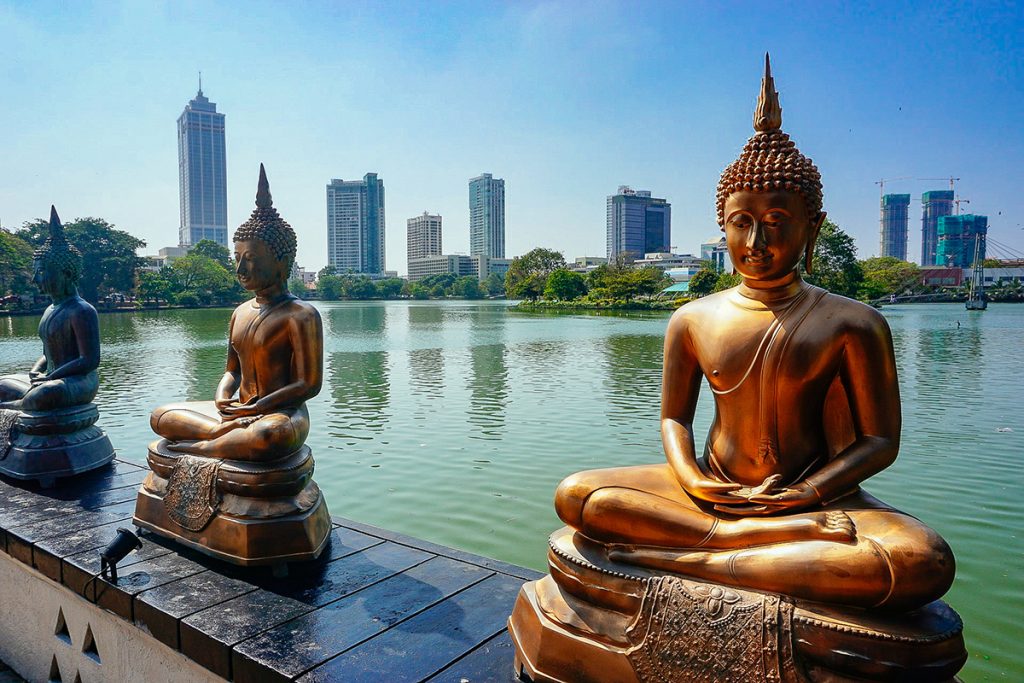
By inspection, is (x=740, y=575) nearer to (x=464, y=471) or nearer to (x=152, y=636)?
(x=152, y=636)

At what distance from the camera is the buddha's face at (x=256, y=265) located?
436cm

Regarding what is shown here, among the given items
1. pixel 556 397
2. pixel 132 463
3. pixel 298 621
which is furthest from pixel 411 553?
pixel 556 397

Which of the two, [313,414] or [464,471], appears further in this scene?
[313,414]

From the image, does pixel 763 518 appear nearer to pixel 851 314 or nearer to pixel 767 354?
pixel 767 354

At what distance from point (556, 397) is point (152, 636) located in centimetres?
947

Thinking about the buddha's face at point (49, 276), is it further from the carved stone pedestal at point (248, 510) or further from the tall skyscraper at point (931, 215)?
the tall skyscraper at point (931, 215)

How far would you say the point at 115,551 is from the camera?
147 inches

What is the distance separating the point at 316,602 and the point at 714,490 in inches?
82.6

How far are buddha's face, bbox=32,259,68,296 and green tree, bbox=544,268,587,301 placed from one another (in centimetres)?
5245

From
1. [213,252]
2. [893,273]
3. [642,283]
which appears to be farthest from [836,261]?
[213,252]

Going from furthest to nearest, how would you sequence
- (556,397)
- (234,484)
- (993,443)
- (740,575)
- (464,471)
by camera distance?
1. (556,397)
2. (993,443)
3. (464,471)
4. (234,484)
5. (740,575)

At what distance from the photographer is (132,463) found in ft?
20.7

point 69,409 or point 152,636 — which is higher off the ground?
point 69,409

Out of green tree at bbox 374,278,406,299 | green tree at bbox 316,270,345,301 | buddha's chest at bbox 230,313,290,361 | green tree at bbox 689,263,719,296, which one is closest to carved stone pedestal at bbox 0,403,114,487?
buddha's chest at bbox 230,313,290,361
